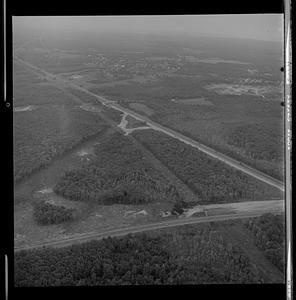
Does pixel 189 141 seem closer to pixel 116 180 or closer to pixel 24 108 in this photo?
pixel 116 180

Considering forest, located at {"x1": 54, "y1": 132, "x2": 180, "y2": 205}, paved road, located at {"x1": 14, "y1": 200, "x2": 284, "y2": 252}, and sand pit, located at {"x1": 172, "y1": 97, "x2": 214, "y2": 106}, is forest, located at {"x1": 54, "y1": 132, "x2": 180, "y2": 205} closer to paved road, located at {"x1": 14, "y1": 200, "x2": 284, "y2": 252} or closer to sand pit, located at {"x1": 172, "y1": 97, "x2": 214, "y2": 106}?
paved road, located at {"x1": 14, "y1": 200, "x2": 284, "y2": 252}

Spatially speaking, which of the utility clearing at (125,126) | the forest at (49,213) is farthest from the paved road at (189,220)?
the utility clearing at (125,126)

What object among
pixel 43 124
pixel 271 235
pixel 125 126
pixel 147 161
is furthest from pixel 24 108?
pixel 271 235

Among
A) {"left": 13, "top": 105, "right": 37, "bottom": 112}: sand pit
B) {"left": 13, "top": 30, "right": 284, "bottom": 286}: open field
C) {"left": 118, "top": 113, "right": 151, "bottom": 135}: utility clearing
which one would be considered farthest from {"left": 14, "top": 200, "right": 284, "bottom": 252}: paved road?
{"left": 13, "top": 105, "right": 37, "bottom": 112}: sand pit

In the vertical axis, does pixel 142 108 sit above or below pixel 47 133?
above
